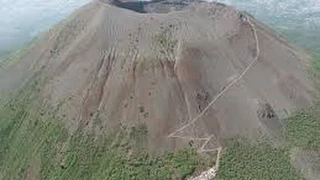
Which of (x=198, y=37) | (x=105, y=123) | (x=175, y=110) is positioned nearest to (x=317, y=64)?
(x=198, y=37)

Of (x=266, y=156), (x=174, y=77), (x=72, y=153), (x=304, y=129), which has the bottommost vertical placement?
(x=72, y=153)

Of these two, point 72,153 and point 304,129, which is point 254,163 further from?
point 72,153

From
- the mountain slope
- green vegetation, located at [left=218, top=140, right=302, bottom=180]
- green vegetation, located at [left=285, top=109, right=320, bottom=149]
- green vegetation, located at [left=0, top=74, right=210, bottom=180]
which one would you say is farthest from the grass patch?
green vegetation, located at [left=0, top=74, right=210, bottom=180]

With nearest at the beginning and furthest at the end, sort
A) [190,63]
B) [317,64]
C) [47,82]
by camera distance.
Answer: [190,63], [47,82], [317,64]

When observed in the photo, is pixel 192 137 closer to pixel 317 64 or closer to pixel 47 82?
pixel 47 82

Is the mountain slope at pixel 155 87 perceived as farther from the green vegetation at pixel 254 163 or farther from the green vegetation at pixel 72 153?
the green vegetation at pixel 254 163

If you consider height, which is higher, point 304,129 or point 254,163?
point 304,129

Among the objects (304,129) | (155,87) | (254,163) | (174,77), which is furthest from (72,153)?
(304,129)
